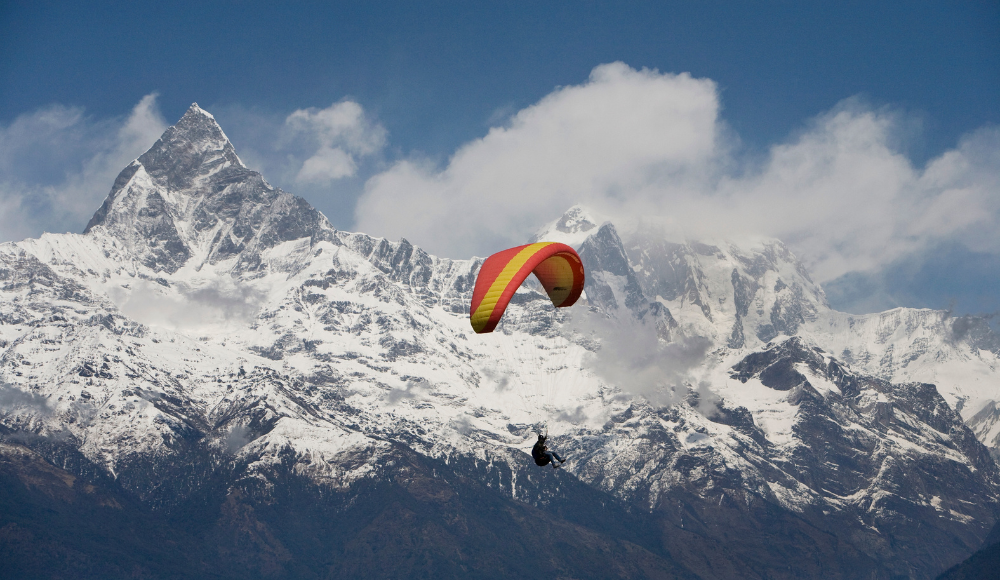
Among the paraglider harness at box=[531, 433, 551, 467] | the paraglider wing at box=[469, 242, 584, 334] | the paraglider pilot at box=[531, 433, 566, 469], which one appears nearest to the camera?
the paraglider pilot at box=[531, 433, 566, 469]

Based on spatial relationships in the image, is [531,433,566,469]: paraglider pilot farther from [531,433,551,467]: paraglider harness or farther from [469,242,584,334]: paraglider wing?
[469,242,584,334]: paraglider wing

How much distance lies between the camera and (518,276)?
87000 mm

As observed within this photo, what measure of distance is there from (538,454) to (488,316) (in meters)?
11.8

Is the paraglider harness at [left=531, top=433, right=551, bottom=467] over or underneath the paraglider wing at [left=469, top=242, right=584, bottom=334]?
underneath

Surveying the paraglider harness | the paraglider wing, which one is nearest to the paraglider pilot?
the paraglider harness

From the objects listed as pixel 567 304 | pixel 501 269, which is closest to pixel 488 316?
pixel 501 269

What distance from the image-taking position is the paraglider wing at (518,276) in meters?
84.6

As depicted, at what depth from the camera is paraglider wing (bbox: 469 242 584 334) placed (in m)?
84.6

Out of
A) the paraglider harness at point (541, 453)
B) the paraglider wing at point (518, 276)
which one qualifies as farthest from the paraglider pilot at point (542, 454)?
the paraglider wing at point (518, 276)

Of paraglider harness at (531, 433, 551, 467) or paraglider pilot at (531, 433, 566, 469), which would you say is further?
paraglider harness at (531, 433, 551, 467)

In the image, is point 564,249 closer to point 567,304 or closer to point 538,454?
point 567,304

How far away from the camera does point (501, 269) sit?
292ft

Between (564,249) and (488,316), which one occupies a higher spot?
(564,249)

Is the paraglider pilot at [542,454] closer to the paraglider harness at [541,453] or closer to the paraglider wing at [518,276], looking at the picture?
the paraglider harness at [541,453]
